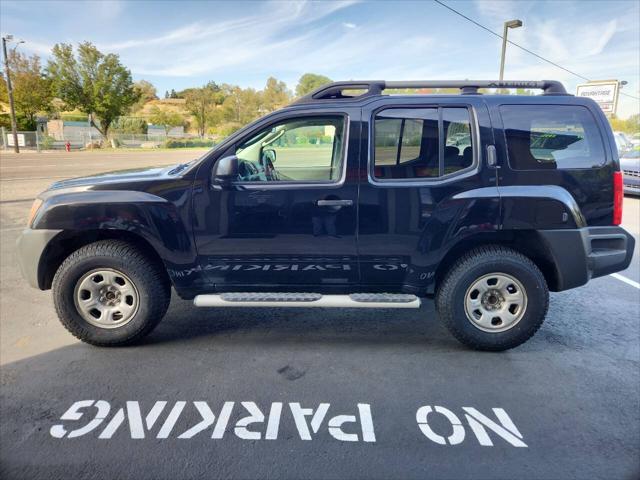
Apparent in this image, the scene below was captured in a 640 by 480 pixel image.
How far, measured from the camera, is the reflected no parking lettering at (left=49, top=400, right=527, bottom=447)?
8.66 ft

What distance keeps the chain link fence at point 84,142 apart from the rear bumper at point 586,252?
41.0 m

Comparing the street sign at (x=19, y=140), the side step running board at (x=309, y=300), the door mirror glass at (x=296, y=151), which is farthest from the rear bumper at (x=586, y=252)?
the street sign at (x=19, y=140)

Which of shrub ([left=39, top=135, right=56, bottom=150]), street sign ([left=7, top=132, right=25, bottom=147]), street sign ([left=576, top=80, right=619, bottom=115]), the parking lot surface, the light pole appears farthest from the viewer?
shrub ([left=39, top=135, right=56, bottom=150])

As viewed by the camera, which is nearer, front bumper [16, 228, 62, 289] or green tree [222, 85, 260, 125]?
front bumper [16, 228, 62, 289]

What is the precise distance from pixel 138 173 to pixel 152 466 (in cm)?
244

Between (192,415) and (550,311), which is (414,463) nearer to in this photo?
(192,415)

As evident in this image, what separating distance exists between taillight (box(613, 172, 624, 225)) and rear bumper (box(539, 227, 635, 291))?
10 cm

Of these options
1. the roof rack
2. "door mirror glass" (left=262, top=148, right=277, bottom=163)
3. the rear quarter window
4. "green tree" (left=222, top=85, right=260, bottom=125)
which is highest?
"green tree" (left=222, top=85, right=260, bottom=125)

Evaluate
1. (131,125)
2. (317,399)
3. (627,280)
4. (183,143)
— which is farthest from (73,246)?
(131,125)

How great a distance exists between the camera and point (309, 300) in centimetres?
364

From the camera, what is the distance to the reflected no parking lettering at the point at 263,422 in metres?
2.64

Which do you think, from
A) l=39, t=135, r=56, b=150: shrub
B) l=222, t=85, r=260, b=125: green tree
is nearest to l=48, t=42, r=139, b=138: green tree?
l=39, t=135, r=56, b=150: shrub

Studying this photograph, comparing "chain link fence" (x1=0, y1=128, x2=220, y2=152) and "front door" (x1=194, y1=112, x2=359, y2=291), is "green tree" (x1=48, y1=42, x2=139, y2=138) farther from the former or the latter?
"front door" (x1=194, y1=112, x2=359, y2=291)

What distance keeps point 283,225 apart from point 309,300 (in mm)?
630
